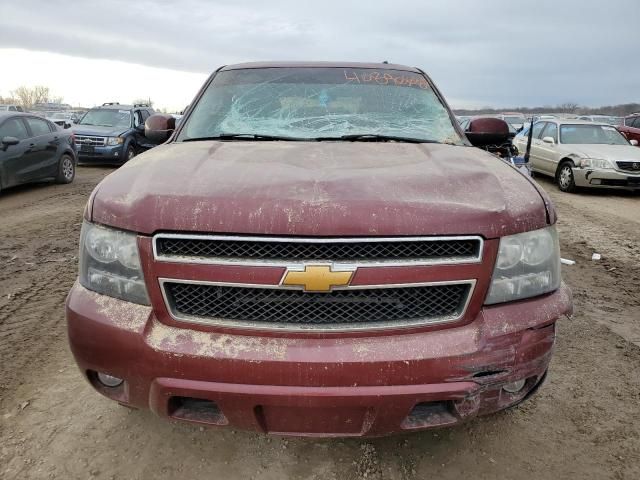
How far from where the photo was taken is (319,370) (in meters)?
1.75

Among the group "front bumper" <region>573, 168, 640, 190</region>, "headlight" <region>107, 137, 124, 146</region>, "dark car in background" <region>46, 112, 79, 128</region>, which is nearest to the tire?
"headlight" <region>107, 137, 124, 146</region>

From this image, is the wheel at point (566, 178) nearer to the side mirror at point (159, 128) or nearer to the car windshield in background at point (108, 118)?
the side mirror at point (159, 128)

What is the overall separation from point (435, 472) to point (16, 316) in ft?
11.0

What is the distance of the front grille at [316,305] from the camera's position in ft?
6.00

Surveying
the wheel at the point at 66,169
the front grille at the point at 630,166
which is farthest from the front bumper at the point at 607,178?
the wheel at the point at 66,169

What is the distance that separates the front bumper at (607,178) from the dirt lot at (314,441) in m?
7.75

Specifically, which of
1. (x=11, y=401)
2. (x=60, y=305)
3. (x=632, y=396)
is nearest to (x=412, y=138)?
(x=632, y=396)

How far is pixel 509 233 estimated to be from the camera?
6.17 feet

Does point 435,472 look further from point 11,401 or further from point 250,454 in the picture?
point 11,401

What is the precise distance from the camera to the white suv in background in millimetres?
10570

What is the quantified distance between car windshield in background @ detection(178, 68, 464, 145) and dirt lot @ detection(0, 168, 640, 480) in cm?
163

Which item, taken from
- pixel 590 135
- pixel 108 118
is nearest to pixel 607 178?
pixel 590 135

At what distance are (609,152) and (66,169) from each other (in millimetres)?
11913

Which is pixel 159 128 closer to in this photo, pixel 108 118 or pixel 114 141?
pixel 114 141
